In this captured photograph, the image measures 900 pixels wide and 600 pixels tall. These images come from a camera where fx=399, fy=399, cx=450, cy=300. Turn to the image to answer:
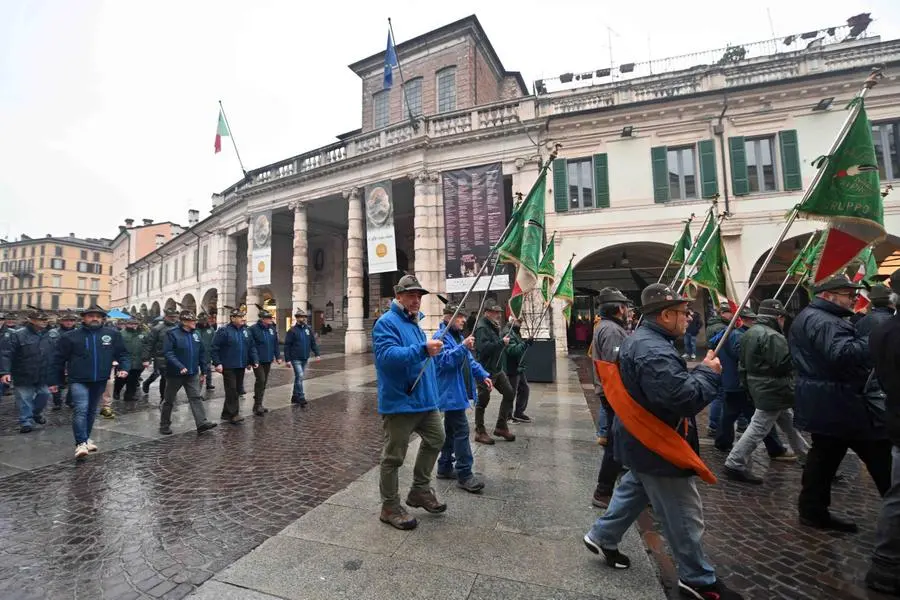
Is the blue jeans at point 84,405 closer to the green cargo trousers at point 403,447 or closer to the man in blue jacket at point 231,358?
the man in blue jacket at point 231,358

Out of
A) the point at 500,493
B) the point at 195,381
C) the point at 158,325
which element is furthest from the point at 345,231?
the point at 500,493

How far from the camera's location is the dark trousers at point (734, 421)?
484 centimetres

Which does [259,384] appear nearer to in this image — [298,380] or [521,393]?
[298,380]

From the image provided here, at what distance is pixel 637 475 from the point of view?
2.44m

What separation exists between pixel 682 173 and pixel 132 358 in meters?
18.3

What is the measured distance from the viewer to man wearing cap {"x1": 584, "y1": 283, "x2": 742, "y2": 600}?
2227 mm

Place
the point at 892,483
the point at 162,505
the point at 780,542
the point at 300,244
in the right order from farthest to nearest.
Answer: the point at 300,244 → the point at 162,505 → the point at 780,542 → the point at 892,483

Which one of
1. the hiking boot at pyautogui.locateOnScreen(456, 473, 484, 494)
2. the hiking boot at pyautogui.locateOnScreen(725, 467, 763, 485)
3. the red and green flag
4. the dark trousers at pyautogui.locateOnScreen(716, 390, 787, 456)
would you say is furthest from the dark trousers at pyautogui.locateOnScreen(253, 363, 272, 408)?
the red and green flag

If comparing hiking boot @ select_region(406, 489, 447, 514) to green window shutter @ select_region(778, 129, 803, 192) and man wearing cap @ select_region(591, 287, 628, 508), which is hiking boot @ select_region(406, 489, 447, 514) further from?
green window shutter @ select_region(778, 129, 803, 192)

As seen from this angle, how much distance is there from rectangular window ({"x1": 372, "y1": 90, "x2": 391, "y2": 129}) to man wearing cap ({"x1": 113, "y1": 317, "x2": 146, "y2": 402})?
722 inches

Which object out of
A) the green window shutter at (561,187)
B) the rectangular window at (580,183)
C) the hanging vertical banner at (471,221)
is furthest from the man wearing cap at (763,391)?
the rectangular window at (580,183)

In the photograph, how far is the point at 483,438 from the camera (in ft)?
17.7

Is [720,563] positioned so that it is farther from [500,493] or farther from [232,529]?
[232,529]

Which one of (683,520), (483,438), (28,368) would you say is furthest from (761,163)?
(28,368)
